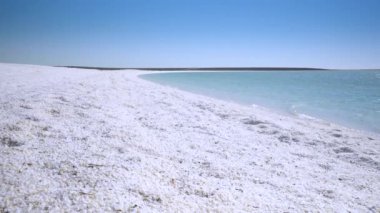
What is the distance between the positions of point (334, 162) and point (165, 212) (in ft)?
10.1

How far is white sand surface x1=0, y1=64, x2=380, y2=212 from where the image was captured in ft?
7.58

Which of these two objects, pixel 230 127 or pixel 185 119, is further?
pixel 185 119

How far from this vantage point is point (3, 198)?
6.82ft

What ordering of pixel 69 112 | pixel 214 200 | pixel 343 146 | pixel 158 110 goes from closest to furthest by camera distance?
pixel 214 200
pixel 343 146
pixel 69 112
pixel 158 110

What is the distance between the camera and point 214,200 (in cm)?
246

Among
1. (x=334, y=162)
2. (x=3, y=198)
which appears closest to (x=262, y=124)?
(x=334, y=162)

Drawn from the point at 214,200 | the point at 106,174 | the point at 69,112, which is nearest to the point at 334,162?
the point at 214,200

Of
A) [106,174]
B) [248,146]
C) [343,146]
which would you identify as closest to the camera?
[106,174]

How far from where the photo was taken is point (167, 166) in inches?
125

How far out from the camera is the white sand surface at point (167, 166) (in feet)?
7.58

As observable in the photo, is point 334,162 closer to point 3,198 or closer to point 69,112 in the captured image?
point 3,198

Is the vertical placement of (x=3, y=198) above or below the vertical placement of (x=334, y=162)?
above

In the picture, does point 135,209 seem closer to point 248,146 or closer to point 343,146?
point 248,146

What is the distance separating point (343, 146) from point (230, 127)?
2260 millimetres
